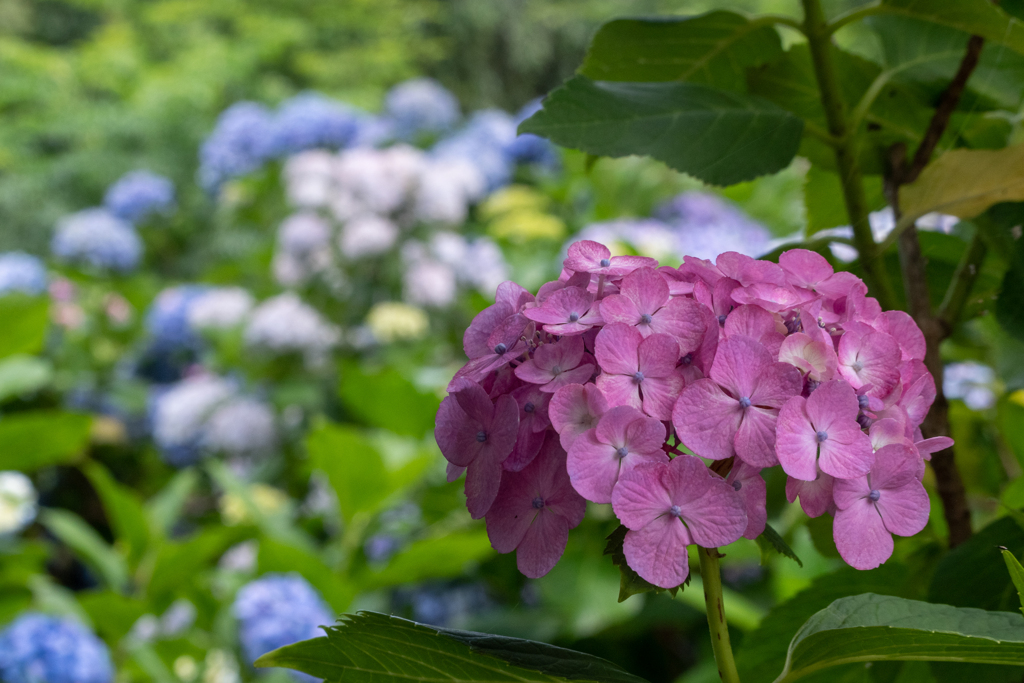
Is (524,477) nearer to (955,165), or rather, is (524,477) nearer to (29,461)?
(955,165)

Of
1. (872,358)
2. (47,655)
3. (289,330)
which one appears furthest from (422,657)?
(289,330)

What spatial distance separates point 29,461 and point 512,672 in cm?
98

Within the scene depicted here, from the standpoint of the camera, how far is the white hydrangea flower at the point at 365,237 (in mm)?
1450

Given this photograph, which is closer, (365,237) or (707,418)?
(707,418)

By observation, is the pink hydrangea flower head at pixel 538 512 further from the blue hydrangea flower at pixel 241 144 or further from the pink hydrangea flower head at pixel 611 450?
the blue hydrangea flower at pixel 241 144

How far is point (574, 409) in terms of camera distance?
0.21 m

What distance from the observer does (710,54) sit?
40 cm

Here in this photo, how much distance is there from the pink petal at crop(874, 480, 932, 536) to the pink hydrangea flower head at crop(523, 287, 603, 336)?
0.09 m

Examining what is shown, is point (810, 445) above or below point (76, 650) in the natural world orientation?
above

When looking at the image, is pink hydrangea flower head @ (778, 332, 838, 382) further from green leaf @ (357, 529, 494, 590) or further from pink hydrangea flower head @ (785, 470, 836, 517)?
green leaf @ (357, 529, 494, 590)

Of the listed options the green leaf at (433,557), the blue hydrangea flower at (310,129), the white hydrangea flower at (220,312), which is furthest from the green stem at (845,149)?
the blue hydrangea flower at (310,129)

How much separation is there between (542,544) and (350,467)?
69cm

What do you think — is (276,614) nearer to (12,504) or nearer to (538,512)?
(12,504)

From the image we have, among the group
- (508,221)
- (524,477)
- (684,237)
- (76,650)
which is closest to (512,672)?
(524,477)
